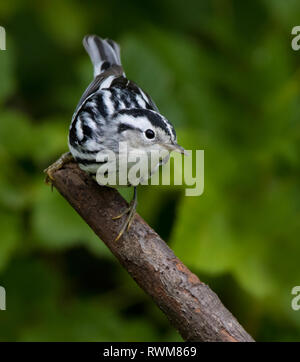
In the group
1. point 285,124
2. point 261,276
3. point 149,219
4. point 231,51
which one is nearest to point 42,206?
point 149,219

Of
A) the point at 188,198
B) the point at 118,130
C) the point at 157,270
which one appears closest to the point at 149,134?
the point at 118,130

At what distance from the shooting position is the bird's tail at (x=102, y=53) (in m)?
2.37

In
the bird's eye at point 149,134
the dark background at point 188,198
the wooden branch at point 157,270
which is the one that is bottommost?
the wooden branch at point 157,270

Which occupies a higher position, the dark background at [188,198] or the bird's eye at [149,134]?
the dark background at [188,198]

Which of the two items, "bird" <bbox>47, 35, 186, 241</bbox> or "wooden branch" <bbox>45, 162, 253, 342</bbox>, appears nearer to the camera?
"wooden branch" <bbox>45, 162, 253, 342</bbox>

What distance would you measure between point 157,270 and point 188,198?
2.41 feet

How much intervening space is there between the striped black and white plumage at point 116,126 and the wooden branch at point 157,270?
78 mm

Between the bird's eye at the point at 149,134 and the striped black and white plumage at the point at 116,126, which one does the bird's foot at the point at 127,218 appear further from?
the bird's eye at the point at 149,134

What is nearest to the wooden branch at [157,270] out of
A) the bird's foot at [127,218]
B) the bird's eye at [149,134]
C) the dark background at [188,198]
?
the bird's foot at [127,218]

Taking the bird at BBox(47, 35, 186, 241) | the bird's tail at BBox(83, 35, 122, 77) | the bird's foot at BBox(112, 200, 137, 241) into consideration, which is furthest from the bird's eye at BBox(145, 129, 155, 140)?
the bird's tail at BBox(83, 35, 122, 77)

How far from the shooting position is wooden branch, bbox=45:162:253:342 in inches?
66.4

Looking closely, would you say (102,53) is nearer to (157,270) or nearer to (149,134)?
(149,134)

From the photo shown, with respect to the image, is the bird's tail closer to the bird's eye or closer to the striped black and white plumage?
the striped black and white plumage

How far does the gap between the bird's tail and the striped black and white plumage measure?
222mm
